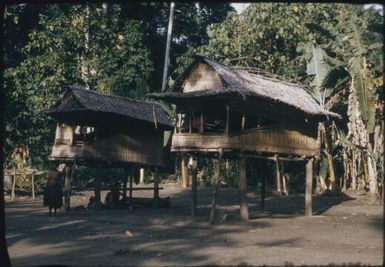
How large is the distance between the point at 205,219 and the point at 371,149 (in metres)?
8.26

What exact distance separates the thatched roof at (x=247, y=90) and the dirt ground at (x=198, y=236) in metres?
4.05

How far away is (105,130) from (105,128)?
0.28ft

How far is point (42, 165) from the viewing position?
2986 centimetres

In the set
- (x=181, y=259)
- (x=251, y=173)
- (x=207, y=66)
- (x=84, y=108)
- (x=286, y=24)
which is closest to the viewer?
(x=181, y=259)

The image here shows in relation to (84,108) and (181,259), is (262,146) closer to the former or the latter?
(84,108)

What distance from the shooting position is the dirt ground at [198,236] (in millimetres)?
9359

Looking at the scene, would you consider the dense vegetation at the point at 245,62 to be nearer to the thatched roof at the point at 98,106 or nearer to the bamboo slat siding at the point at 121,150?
the thatched roof at the point at 98,106

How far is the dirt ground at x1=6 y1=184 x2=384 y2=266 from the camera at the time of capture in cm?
936

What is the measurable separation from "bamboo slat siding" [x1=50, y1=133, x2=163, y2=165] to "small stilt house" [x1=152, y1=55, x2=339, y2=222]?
10.8 feet

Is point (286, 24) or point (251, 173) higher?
point (286, 24)

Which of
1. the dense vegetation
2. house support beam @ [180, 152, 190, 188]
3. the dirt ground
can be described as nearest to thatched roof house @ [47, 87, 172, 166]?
the dirt ground

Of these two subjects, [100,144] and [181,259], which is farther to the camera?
[100,144]

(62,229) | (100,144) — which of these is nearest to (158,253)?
(62,229)

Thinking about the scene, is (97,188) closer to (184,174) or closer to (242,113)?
(242,113)
